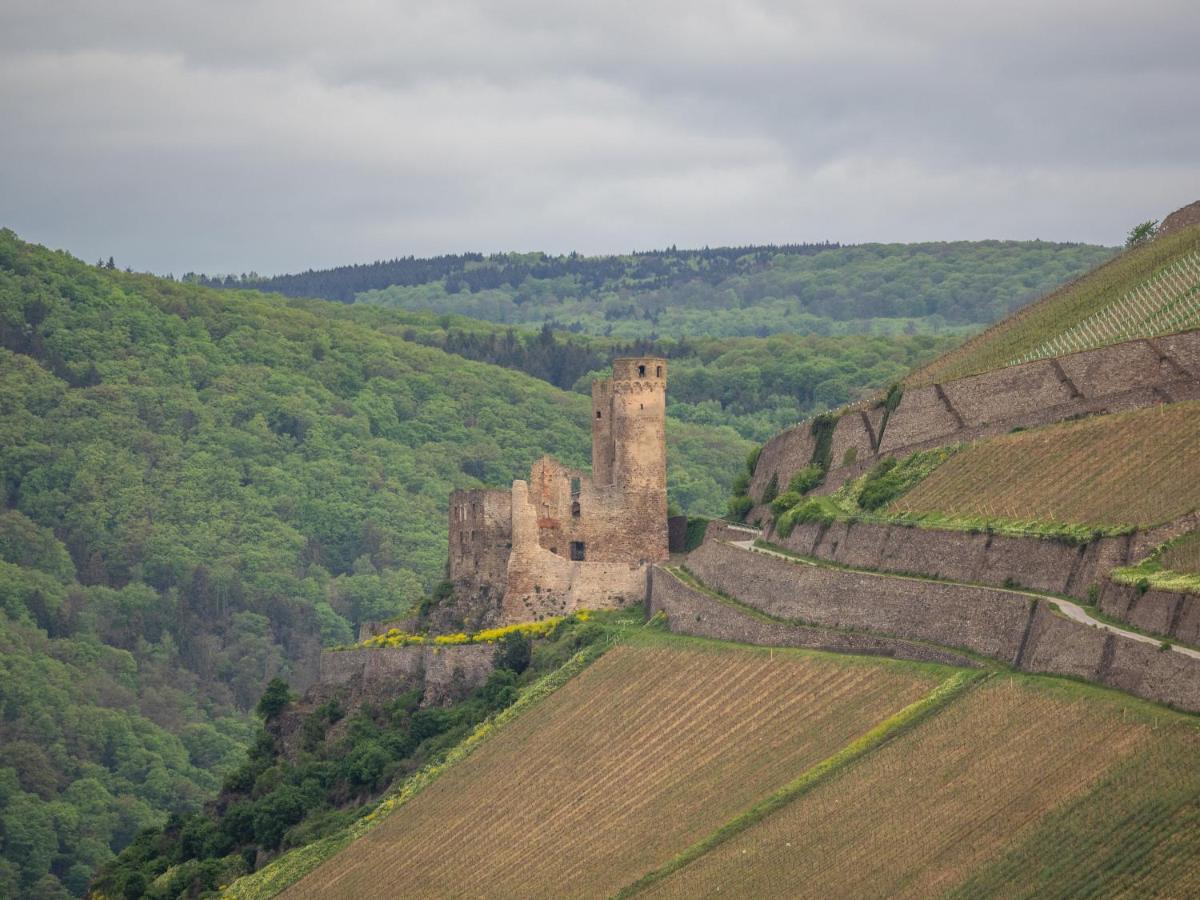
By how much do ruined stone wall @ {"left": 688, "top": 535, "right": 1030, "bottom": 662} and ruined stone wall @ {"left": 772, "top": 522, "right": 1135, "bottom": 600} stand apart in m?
1.36

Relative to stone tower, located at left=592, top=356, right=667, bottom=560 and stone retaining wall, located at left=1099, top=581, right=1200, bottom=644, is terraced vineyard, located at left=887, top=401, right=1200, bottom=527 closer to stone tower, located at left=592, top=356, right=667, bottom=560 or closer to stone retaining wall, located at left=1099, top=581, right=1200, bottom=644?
stone retaining wall, located at left=1099, top=581, right=1200, bottom=644

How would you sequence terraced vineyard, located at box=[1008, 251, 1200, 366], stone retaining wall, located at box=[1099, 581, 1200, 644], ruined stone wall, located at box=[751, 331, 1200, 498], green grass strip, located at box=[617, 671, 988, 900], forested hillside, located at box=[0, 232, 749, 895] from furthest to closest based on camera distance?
forested hillside, located at box=[0, 232, 749, 895], terraced vineyard, located at box=[1008, 251, 1200, 366], ruined stone wall, located at box=[751, 331, 1200, 498], green grass strip, located at box=[617, 671, 988, 900], stone retaining wall, located at box=[1099, 581, 1200, 644]

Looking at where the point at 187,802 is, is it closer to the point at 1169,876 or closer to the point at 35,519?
the point at 35,519

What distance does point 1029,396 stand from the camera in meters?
79.6

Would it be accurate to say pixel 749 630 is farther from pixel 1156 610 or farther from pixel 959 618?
pixel 1156 610

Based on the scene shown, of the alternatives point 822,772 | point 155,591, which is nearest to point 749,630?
point 822,772

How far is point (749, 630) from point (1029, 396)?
39.6 ft

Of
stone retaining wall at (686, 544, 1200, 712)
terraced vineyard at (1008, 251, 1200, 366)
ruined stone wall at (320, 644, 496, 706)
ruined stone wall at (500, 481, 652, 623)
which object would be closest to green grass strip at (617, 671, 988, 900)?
stone retaining wall at (686, 544, 1200, 712)

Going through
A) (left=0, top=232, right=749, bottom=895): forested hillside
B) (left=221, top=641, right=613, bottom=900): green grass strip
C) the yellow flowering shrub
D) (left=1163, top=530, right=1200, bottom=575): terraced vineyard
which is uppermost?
(left=1163, top=530, right=1200, bottom=575): terraced vineyard

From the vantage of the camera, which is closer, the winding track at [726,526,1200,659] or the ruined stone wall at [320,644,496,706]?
the winding track at [726,526,1200,659]

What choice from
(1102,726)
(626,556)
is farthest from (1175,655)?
(626,556)

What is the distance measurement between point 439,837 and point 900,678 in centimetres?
1577

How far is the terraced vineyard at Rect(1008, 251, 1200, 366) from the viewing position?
81188 millimetres

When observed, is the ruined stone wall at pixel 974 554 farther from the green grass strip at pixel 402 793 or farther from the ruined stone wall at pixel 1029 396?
the green grass strip at pixel 402 793
